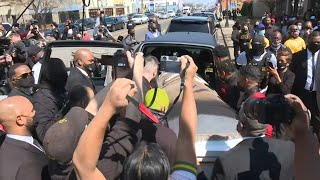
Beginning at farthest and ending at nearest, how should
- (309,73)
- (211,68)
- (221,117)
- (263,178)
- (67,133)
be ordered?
1. (211,68)
2. (309,73)
3. (221,117)
4. (263,178)
5. (67,133)

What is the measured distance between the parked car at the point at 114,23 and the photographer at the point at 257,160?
34871mm

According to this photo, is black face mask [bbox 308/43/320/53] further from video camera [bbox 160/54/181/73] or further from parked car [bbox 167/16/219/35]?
parked car [bbox 167/16/219/35]

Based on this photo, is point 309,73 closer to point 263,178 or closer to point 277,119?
point 263,178

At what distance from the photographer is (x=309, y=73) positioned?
16.9 feet

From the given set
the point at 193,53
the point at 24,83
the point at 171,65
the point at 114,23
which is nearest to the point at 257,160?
the point at 171,65

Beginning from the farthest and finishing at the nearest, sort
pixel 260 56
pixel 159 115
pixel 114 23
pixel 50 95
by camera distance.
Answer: pixel 114 23, pixel 260 56, pixel 50 95, pixel 159 115

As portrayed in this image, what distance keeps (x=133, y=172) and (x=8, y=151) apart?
124 centimetres

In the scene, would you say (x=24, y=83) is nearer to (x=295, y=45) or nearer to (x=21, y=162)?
(x=21, y=162)

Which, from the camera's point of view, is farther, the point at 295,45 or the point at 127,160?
A: the point at 295,45

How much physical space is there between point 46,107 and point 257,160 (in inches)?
81.2

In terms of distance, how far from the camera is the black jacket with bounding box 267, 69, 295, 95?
4777 mm

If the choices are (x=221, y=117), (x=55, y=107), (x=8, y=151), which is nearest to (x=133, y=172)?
(x=8, y=151)

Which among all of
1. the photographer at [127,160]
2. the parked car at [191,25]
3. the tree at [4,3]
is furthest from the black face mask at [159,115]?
the tree at [4,3]

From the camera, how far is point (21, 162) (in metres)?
2.62
